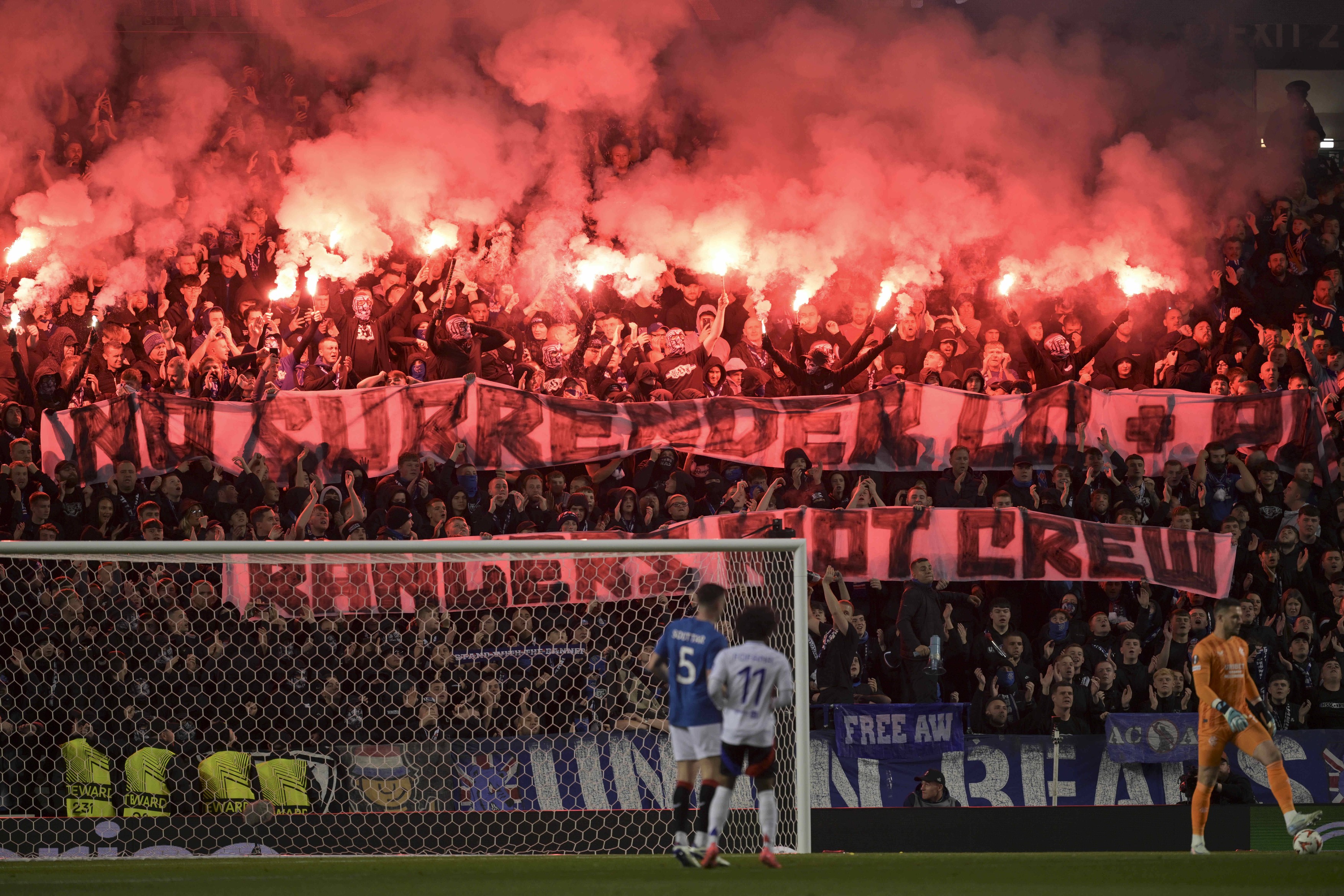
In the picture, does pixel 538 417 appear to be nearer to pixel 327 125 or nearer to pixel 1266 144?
pixel 327 125

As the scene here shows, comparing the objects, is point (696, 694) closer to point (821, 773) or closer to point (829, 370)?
point (821, 773)

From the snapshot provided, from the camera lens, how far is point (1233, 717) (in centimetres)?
753

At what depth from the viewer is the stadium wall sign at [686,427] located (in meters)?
11.3

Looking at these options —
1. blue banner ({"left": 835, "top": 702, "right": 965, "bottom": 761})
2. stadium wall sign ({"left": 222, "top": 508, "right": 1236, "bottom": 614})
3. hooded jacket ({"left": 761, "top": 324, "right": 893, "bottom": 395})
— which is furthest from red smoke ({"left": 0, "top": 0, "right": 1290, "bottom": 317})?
blue banner ({"left": 835, "top": 702, "right": 965, "bottom": 761})

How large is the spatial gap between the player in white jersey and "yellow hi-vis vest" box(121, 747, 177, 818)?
402 centimetres

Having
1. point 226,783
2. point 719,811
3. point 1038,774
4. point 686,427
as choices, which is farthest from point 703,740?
point 686,427

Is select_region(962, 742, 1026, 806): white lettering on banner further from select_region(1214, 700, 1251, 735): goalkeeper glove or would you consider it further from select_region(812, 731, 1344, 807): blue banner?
select_region(1214, 700, 1251, 735): goalkeeper glove

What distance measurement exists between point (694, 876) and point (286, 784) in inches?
149

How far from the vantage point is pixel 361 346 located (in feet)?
40.5

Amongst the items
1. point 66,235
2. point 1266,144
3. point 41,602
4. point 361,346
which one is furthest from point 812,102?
point 41,602

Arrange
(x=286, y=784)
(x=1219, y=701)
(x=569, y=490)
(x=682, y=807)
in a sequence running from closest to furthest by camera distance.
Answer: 1. (x=682, y=807)
2. (x=1219, y=701)
3. (x=286, y=784)
4. (x=569, y=490)

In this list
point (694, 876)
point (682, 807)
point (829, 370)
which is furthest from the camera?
point (829, 370)

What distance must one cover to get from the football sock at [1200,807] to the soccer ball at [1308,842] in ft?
1.70

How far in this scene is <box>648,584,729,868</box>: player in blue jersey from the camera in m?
6.87
